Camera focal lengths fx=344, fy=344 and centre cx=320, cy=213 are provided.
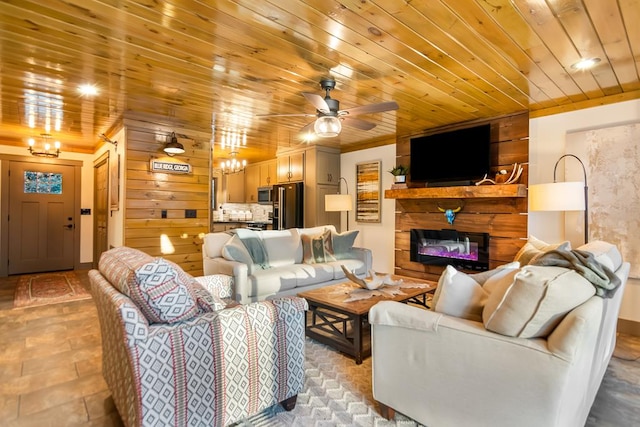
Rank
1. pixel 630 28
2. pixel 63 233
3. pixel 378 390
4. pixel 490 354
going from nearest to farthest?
1. pixel 490 354
2. pixel 378 390
3. pixel 630 28
4. pixel 63 233

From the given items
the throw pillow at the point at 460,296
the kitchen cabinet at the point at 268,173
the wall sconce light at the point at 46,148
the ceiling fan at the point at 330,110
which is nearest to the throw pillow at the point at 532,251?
the throw pillow at the point at 460,296

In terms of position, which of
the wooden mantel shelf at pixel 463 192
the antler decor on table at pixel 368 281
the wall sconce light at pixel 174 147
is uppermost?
the wall sconce light at pixel 174 147

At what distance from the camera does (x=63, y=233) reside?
20.6ft

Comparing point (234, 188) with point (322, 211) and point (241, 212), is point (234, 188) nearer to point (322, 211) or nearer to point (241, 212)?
point (241, 212)

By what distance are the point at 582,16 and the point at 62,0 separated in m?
3.03

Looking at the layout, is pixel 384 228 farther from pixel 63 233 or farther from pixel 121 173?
pixel 63 233

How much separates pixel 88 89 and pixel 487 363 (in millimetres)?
3871

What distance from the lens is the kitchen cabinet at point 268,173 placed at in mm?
7242

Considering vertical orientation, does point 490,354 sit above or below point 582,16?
below

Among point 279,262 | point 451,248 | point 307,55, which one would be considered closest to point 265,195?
point 279,262

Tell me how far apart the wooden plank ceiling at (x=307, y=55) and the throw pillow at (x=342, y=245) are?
1.63 meters

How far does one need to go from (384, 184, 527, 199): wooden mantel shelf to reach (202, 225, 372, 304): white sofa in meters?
0.97

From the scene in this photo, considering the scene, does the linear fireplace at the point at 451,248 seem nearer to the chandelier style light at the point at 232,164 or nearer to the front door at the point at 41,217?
the chandelier style light at the point at 232,164

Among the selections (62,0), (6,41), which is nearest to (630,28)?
(62,0)
